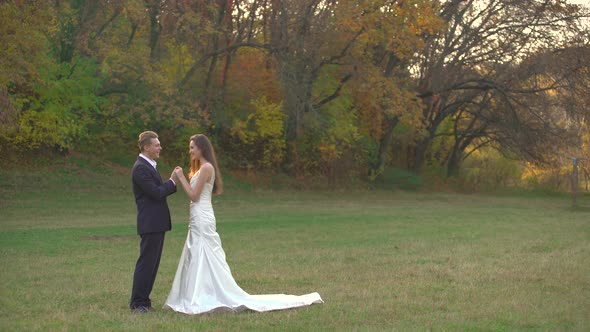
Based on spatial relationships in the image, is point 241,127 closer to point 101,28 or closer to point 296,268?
point 101,28

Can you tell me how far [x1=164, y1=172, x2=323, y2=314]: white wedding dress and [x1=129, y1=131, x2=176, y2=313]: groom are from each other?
1.16 feet

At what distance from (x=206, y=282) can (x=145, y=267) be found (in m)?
0.72

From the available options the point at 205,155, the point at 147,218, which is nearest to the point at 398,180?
the point at 205,155

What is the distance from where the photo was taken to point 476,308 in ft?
31.9

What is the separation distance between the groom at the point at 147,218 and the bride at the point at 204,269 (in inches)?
12.0

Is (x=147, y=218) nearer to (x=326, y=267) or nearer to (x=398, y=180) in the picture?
(x=326, y=267)

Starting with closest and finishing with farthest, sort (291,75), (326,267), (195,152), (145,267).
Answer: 1. (145,267)
2. (195,152)
3. (326,267)
4. (291,75)

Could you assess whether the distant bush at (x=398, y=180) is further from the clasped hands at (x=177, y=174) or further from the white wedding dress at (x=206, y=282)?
the clasped hands at (x=177, y=174)

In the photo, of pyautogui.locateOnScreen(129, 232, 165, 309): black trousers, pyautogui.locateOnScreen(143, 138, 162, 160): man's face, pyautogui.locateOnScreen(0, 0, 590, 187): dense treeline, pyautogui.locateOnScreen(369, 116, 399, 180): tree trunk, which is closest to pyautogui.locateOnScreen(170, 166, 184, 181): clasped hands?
pyautogui.locateOnScreen(143, 138, 162, 160): man's face

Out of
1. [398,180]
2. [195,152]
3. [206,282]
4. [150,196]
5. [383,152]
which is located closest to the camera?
[150,196]

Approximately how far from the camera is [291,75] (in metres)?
→ 35.7

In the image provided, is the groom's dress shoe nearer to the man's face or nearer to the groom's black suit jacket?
the groom's black suit jacket

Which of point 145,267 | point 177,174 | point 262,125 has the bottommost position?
point 145,267

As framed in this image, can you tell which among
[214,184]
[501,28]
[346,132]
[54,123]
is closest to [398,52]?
[346,132]
